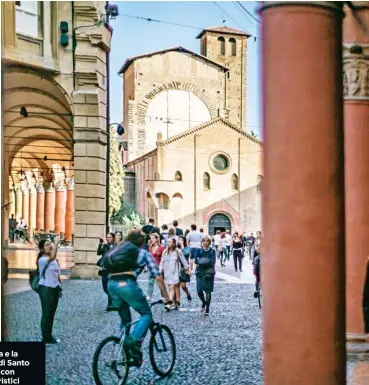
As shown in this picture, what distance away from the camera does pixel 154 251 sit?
3.96 m

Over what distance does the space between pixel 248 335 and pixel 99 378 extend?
830 mm

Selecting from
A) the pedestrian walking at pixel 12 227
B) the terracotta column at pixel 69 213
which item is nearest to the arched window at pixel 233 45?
the terracotta column at pixel 69 213

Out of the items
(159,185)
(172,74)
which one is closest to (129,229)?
(159,185)

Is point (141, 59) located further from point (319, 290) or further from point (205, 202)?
point (319, 290)

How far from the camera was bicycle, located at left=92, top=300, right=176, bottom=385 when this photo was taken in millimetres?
3607

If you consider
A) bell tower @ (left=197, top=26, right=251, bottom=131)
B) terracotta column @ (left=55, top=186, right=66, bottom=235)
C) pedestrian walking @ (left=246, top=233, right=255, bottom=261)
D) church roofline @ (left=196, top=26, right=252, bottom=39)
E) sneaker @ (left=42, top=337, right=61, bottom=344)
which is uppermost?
church roofline @ (left=196, top=26, right=252, bottom=39)

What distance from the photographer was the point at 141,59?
3848 millimetres

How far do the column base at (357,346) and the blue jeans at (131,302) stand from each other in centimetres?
114

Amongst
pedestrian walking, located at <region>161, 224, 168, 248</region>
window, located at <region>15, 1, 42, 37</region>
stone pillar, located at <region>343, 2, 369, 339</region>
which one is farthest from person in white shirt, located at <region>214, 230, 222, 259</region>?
window, located at <region>15, 1, 42, 37</region>

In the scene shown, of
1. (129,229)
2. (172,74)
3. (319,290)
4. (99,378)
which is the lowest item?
(99,378)

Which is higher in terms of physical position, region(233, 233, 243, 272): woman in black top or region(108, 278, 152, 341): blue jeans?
region(233, 233, 243, 272): woman in black top

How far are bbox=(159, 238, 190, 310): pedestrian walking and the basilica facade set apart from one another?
0.17m

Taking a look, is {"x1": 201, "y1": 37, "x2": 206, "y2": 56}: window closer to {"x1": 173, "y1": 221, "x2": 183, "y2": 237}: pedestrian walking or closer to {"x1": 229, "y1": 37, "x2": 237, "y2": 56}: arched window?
{"x1": 229, "y1": 37, "x2": 237, "y2": 56}: arched window

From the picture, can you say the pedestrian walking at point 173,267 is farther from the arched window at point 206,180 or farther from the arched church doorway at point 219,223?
the arched window at point 206,180
